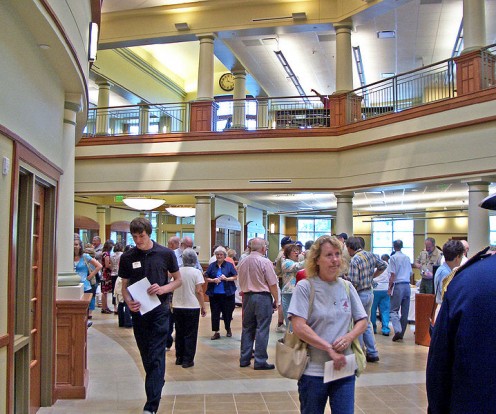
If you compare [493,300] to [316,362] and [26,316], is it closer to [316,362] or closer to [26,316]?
[316,362]

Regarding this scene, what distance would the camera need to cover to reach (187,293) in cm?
677

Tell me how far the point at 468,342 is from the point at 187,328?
5.57 metres

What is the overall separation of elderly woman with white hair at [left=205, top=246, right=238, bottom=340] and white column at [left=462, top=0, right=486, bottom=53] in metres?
6.04

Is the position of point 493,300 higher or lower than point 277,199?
lower

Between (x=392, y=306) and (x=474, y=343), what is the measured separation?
7932 millimetres

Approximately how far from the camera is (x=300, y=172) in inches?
531

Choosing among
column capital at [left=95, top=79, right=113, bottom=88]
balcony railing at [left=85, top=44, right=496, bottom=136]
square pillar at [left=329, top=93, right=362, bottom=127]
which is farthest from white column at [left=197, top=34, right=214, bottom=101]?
column capital at [left=95, top=79, right=113, bottom=88]

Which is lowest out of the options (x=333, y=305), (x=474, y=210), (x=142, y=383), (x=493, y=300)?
(x=142, y=383)

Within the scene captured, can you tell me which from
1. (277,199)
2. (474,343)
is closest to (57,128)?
(474,343)

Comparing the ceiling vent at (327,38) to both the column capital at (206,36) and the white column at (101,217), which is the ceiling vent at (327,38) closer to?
the column capital at (206,36)

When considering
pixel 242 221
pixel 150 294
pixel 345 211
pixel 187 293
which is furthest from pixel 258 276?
pixel 242 221

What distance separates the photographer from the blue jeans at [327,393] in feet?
10.3

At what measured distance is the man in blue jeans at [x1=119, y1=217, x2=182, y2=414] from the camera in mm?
4555

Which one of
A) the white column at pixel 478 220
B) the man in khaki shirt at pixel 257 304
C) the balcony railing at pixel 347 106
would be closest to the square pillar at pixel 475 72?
the balcony railing at pixel 347 106
